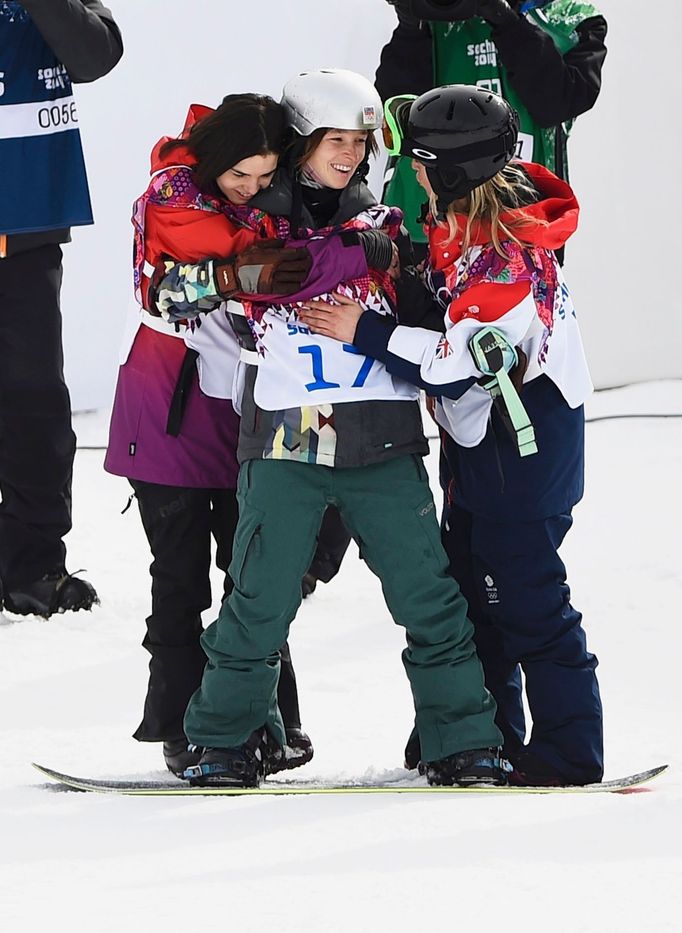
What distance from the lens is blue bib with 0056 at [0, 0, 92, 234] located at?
379 centimetres

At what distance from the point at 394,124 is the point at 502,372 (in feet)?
1.61

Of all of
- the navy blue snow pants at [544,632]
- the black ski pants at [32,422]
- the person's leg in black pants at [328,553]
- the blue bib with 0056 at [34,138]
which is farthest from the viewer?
the person's leg in black pants at [328,553]

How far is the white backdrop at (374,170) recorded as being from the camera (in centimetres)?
601

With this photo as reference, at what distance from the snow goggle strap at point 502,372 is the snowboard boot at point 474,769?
1.65 feet

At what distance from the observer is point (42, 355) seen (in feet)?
13.0

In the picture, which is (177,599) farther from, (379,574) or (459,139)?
(459,139)

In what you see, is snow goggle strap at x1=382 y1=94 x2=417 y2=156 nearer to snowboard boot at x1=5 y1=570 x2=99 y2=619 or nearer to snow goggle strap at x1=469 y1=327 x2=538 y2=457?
snow goggle strap at x1=469 y1=327 x2=538 y2=457

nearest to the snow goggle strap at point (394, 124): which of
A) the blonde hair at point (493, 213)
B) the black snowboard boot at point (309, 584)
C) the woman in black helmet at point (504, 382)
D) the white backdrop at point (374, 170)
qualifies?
the woman in black helmet at point (504, 382)

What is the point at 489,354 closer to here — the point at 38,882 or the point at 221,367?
the point at 221,367

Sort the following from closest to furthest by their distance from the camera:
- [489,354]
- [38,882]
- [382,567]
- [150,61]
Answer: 1. [38,882]
2. [489,354]
3. [382,567]
4. [150,61]

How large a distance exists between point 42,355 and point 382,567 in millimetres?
1562

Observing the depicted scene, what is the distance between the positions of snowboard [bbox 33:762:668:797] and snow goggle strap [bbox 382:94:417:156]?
41.3 inches

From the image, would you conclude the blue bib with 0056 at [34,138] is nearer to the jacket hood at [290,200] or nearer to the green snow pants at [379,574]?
the jacket hood at [290,200]

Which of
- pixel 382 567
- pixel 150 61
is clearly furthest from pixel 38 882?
pixel 150 61
